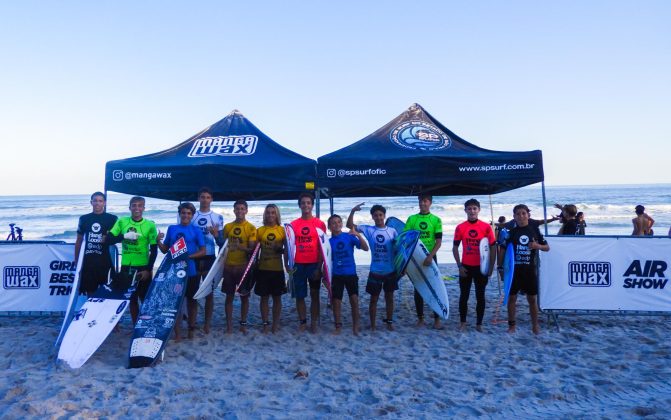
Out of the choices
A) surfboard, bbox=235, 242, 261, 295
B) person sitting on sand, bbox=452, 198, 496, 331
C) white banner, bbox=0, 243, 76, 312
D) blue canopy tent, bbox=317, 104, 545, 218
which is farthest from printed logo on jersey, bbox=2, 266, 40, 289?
person sitting on sand, bbox=452, 198, 496, 331

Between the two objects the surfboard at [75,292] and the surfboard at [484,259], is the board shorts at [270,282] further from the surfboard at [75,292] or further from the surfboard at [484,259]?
the surfboard at [484,259]

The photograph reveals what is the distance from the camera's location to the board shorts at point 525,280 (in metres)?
5.22

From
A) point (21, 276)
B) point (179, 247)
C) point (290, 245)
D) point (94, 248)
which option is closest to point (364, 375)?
point (290, 245)

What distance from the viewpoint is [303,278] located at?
17.1ft

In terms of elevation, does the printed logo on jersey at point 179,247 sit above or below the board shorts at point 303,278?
above

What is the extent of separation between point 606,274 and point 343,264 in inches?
128

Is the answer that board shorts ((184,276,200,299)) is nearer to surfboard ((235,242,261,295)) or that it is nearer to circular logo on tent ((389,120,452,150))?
surfboard ((235,242,261,295))

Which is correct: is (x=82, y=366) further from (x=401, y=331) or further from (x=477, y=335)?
(x=477, y=335)

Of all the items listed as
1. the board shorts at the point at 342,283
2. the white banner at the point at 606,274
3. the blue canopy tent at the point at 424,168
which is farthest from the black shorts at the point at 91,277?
the white banner at the point at 606,274

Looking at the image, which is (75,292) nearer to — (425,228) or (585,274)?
(425,228)

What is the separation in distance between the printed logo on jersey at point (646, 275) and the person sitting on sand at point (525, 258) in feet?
3.92

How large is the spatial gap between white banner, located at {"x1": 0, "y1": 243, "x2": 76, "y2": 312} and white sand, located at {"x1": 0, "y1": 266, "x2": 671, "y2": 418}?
31cm

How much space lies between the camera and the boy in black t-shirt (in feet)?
17.2

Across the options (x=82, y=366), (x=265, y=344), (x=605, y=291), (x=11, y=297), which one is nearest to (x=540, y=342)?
(x=605, y=291)
